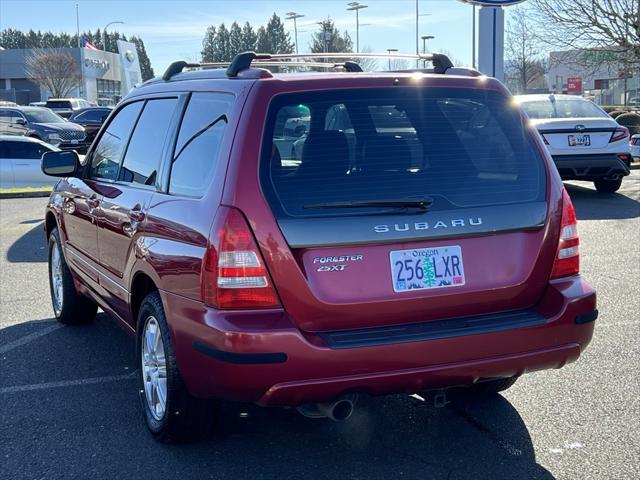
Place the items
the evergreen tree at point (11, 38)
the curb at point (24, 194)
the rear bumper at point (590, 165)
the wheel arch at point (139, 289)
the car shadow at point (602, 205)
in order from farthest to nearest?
the evergreen tree at point (11, 38) → the curb at point (24, 194) → the rear bumper at point (590, 165) → the car shadow at point (602, 205) → the wheel arch at point (139, 289)

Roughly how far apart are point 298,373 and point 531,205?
136 centimetres

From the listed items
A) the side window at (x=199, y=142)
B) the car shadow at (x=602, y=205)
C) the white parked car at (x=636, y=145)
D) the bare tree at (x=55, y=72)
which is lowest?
the car shadow at (x=602, y=205)

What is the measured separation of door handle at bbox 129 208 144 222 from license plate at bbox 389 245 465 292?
1470 mm

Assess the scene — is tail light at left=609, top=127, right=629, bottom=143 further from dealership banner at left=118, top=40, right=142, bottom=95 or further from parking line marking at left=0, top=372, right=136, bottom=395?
dealership banner at left=118, top=40, right=142, bottom=95

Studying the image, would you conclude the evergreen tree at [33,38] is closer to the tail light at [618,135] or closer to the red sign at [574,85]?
the red sign at [574,85]

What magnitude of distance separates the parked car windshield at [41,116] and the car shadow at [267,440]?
2732cm

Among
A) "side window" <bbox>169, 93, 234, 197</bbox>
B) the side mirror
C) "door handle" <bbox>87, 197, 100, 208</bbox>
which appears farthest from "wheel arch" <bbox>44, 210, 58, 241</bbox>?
"side window" <bbox>169, 93, 234, 197</bbox>

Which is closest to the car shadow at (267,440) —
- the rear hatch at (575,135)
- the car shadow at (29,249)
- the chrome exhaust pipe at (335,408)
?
the chrome exhaust pipe at (335,408)

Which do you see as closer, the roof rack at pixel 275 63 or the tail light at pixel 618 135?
the roof rack at pixel 275 63

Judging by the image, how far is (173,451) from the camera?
4.12m

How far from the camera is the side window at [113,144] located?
5188 mm

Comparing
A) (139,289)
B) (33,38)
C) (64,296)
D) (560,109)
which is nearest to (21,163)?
(560,109)

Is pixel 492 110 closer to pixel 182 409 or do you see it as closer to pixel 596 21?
pixel 182 409

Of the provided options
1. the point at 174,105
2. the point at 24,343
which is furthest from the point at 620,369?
the point at 24,343
